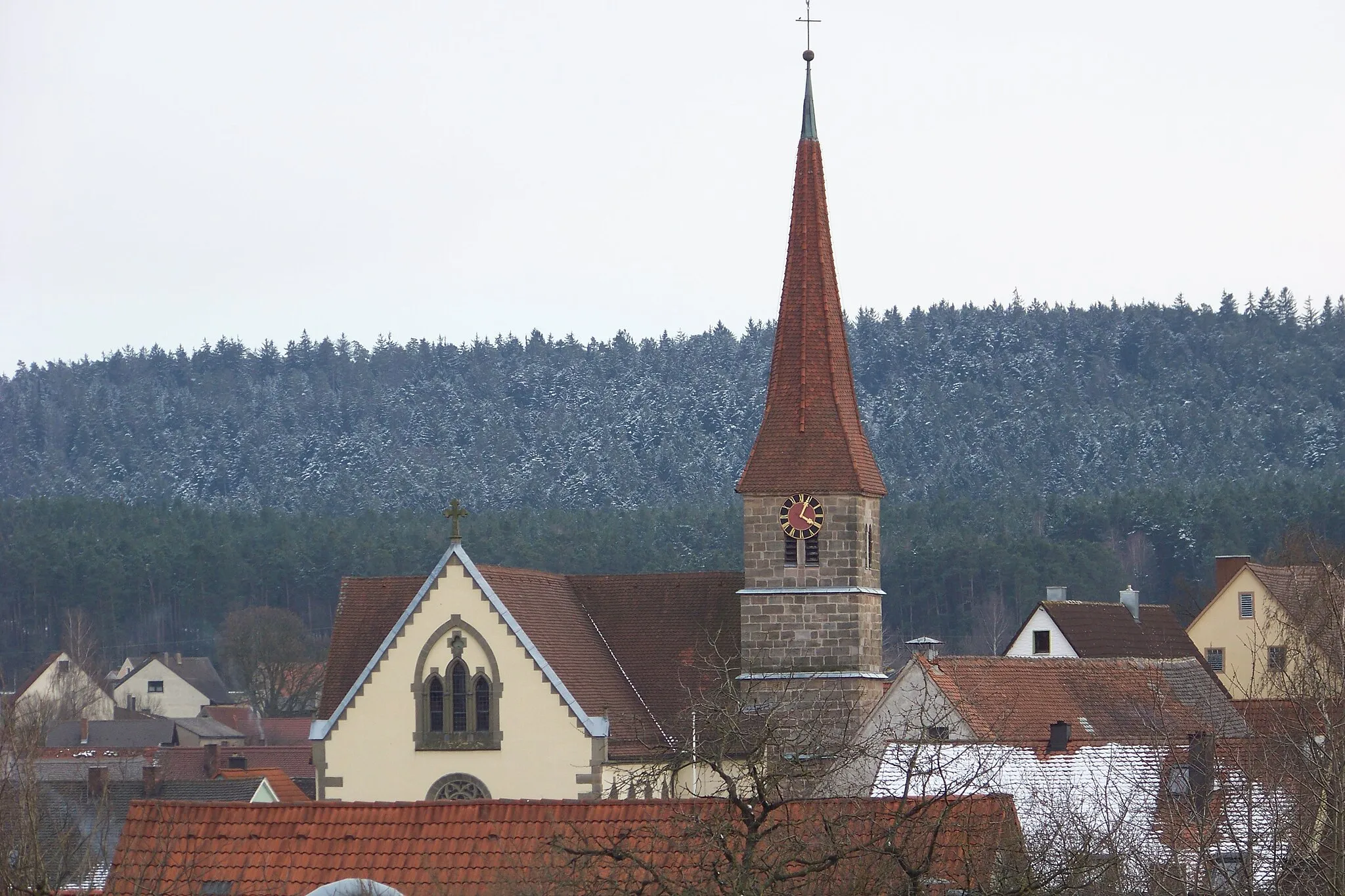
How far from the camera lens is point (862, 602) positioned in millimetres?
48031

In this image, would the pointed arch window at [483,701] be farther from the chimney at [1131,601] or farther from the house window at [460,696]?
the chimney at [1131,601]

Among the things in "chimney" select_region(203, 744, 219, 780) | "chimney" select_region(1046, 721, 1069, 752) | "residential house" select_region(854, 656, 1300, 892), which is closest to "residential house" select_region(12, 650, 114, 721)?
"chimney" select_region(203, 744, 219, 780)

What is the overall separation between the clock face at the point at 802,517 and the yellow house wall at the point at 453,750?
5.95 metres

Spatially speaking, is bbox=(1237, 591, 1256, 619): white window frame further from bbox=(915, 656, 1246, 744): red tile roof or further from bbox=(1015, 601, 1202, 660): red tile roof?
bbox=(915, 656, 1246, 744): red tile roof

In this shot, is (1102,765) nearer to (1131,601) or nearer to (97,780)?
(97,780)

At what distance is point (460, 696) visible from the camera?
4625cm

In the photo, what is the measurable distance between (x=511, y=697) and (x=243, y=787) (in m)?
16.1

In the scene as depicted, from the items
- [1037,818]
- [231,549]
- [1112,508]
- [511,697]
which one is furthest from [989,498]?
[1037,818]

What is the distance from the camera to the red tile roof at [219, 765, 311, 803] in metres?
62.8

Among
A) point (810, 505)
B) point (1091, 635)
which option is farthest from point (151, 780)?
point (1091, 635)

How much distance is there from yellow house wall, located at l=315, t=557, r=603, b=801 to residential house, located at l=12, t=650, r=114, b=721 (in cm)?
6929

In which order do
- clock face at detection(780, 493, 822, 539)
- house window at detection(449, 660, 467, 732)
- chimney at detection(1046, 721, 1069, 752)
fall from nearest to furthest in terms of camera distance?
1. chimney at detection(1046, 721, 1069, 752)
2. house window at detection(449, 660, 467, 732)
3. clock face at detection(780, 493, 822, 539)

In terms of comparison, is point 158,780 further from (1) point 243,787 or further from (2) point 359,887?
(2) point 359,887

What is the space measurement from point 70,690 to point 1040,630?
2542 inches
